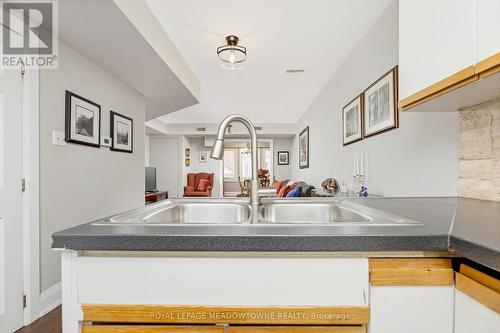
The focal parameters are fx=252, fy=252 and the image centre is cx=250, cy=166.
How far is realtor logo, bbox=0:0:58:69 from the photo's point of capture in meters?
1.68

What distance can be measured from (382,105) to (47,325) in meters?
2.96

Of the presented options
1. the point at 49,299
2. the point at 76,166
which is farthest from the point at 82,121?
the point at 49,299

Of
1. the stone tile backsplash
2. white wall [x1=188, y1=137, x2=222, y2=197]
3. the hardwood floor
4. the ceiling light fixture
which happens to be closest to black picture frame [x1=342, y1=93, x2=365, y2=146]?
the stone tile backsplash

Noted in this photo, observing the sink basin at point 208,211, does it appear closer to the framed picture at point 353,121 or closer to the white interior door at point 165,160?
the framed picture at point 353,121

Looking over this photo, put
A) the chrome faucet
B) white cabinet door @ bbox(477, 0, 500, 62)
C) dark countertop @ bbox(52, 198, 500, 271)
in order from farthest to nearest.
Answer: the chrome faucet < white cabinet door @ bbox(477, 0, 500, 62) < dark countertop @ bbox(52, 198, 500, 271)

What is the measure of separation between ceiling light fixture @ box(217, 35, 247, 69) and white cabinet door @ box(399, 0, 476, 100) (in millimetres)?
1717

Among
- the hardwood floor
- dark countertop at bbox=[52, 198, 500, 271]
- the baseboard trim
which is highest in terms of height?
dark countertop at bbox=[52, 198, 500, 271]

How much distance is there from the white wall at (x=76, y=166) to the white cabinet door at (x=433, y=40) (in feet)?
7.93

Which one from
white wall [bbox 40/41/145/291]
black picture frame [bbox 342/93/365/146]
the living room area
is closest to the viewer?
white wall [bbox 40/41/145/291]

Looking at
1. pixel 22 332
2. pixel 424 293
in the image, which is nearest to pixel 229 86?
pixel 22 332

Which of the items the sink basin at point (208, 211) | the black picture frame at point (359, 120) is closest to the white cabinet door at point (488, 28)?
the sink basin at point (208, 211)

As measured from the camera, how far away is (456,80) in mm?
891

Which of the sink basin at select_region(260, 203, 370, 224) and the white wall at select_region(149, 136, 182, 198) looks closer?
the sink basin at select_region(260, 203, 370, 224)

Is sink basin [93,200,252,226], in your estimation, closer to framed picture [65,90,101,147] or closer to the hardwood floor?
the hardwood floor
